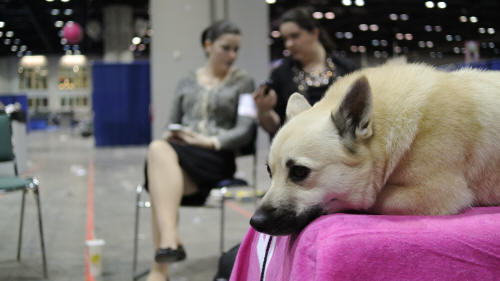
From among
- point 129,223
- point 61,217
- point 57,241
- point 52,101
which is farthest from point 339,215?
point 52,101

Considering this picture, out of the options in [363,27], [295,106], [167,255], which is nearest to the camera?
[295,106]

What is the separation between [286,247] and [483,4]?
480cm

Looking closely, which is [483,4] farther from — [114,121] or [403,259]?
[114,121]

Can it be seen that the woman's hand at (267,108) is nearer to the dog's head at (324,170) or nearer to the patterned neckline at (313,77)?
the patterned neckline at (313,77)

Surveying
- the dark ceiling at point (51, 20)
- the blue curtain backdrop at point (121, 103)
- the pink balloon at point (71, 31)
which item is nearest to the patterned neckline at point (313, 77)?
the dark ceiling at point (51, 20)

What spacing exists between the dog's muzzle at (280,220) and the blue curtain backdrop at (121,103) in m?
Result: 14.1

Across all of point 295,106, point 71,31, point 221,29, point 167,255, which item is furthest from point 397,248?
point 71,31

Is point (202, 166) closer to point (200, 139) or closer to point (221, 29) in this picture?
point (200, 139)

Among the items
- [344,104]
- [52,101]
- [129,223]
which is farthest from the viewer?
[52,101]

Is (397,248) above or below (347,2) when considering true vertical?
below

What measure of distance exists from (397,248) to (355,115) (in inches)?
12.5

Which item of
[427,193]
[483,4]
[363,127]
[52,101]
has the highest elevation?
[483,4]

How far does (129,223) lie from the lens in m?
4.93

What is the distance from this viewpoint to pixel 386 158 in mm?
1225
